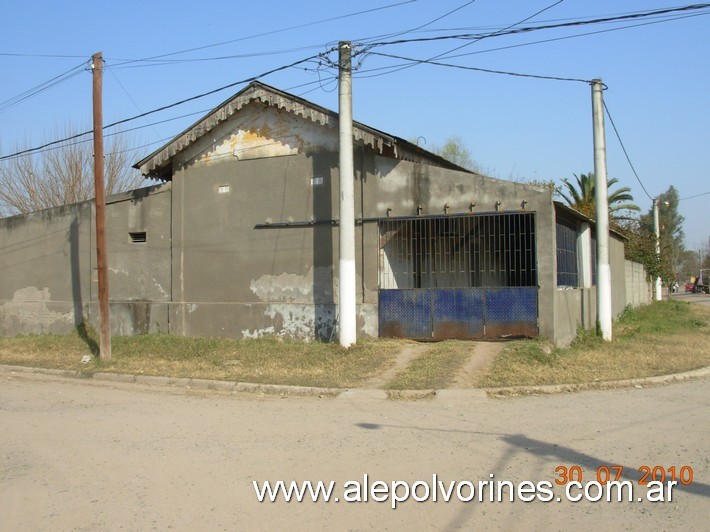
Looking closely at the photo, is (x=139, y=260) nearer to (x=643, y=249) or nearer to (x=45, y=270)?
(x=45, y=270)

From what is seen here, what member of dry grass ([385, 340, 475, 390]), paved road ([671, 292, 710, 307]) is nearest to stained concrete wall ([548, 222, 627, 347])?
dry grass ([385, 340, 475, 390])

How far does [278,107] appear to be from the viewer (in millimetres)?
15055

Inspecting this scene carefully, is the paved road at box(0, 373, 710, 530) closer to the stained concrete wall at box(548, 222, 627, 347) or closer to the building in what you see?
the stained concrete wall at box(548, 222, 627, 347)

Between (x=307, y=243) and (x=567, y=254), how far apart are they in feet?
21.1

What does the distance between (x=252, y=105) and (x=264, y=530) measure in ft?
41.5

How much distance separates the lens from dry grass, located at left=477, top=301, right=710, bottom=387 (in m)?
10.5

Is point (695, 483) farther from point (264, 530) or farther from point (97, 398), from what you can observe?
point (97, 398)

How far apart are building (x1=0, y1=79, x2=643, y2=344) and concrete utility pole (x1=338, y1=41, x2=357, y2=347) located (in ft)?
2.80

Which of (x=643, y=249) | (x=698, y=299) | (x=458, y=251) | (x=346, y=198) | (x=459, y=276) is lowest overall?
(x=698, y=299)

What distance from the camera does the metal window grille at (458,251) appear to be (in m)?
14.0

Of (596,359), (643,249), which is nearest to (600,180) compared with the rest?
(596,359)

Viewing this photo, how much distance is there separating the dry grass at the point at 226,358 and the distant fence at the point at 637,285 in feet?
56.8

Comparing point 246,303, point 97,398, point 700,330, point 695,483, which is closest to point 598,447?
point 695,483

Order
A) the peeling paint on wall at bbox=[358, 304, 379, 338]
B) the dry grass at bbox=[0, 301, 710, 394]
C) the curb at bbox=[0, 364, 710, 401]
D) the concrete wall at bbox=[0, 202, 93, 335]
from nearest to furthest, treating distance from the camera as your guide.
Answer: the curb at bbox=[0, 364, 710, 401]
the dry grass at bbox=[0, 301, 710, 394]
the peeling paint on wall at bbox=[358, 304, 379, 338]
the concrete wall at bbox=[0, 202, 93, 335]
